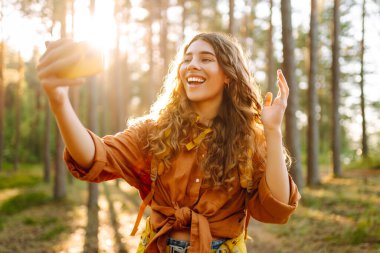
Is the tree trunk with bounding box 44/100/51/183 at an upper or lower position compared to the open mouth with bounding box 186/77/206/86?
lower

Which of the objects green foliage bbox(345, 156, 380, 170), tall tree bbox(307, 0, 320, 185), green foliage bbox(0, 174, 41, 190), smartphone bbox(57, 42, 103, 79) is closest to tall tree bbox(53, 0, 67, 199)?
green foliage bbox(0, 174, 41, 190)

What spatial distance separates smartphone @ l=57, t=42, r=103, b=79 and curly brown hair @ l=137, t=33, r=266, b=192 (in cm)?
85

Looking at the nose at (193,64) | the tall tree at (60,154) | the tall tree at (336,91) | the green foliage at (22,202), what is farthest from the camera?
the tall tree at (336,91)

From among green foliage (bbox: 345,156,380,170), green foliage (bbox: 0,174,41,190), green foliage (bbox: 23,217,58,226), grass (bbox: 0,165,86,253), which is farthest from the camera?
green foliage (bbox: 0,174,41,190)

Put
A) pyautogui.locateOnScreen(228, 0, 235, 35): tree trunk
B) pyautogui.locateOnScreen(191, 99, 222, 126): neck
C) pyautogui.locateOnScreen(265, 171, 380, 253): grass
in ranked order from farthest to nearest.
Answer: pyautogui.locateOnScreen(228, 0, 235, 35): tree trunk, pyautogui.locateOnScreen(265, 171, 380, 253): grass, pyautogui.locateOnScreen(191, 99, 222, 126): neck

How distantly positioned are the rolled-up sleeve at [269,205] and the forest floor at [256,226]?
4.48m

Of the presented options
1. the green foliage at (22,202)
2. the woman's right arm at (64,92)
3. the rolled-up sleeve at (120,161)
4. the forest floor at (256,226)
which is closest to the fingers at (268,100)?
the rolled-up sleeve at (120,161)

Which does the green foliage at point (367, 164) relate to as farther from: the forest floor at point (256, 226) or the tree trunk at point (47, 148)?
the tree trunk at point (47, 148)

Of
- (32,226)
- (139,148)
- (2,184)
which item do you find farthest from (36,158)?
(139,148)

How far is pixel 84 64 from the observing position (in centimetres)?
159

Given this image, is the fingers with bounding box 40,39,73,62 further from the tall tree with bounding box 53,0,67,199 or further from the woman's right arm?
the tall tree with bounding box 53,0,67,199

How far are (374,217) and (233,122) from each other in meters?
6.10

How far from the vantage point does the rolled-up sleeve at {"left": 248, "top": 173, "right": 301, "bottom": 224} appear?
86.1 inches

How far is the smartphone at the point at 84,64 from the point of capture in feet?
5.14
